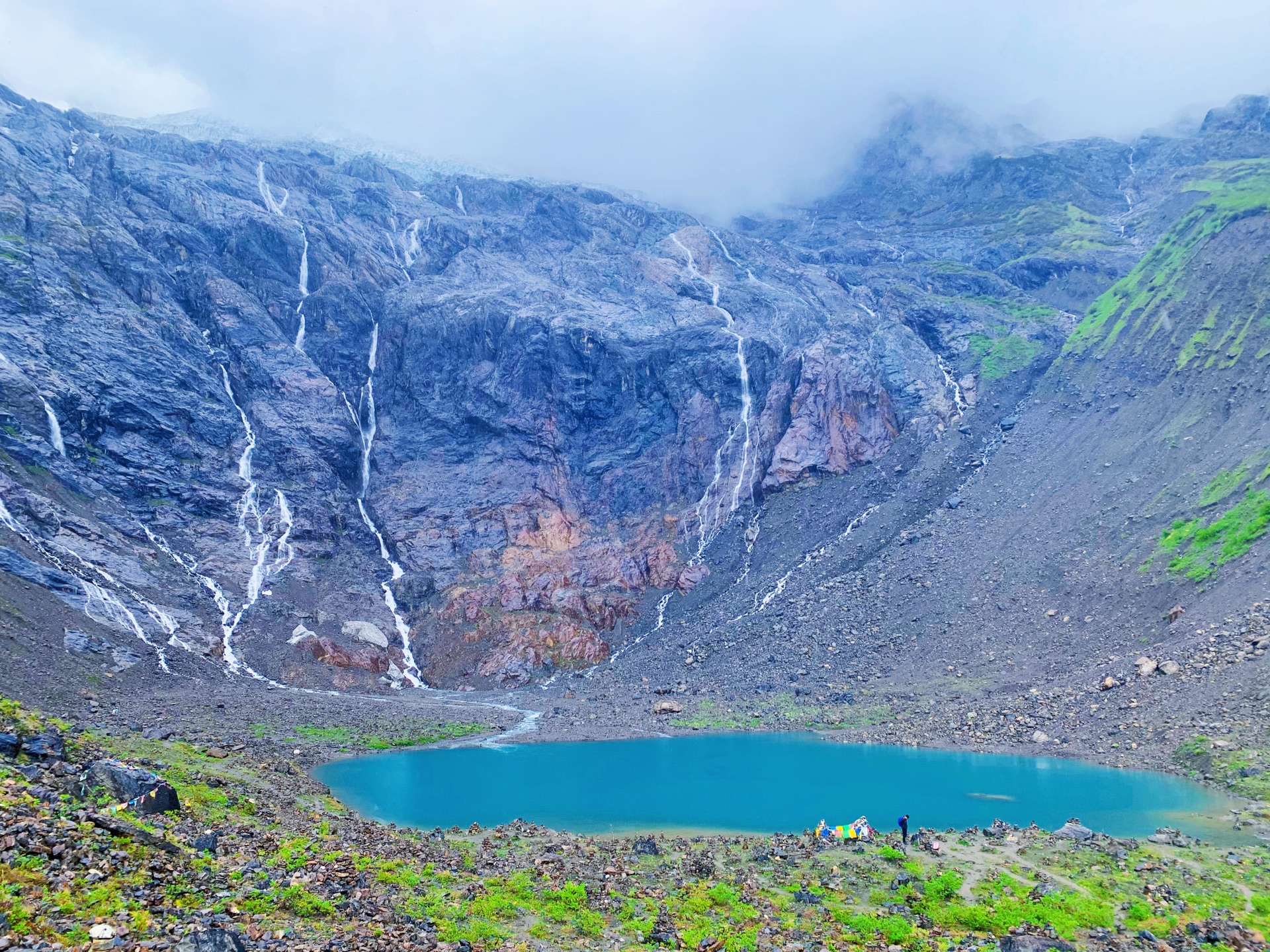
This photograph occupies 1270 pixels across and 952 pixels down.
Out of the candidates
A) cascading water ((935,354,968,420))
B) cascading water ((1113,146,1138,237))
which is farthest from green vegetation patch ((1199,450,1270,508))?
cascading water ((1113,146,1138,237))

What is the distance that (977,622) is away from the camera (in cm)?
6250

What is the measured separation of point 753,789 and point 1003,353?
79723mm

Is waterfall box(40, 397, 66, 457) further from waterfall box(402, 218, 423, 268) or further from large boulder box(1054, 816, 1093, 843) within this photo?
large boulder box(1054, 816, 1093, 843)

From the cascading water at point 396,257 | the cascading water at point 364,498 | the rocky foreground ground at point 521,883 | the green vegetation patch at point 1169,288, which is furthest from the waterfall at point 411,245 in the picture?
the rocky foreground ground at point 521,883

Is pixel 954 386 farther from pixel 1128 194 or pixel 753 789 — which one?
pixel 1128 194

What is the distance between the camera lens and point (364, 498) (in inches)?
3743

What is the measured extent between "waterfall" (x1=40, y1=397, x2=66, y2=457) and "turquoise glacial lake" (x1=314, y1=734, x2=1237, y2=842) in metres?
48.7

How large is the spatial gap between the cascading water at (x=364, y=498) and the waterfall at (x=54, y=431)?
2903cm

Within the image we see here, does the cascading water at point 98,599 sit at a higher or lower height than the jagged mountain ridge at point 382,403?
lower

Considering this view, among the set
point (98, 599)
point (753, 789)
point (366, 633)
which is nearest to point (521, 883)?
point (753, 789)

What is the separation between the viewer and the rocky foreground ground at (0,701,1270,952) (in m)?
13.5

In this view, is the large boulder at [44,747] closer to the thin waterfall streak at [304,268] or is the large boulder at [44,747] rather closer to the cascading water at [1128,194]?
the thin waterfall streak at [304,268]

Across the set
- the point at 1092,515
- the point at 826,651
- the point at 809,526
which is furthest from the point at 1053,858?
the point at 809,526

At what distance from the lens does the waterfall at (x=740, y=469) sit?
91.0 metres
